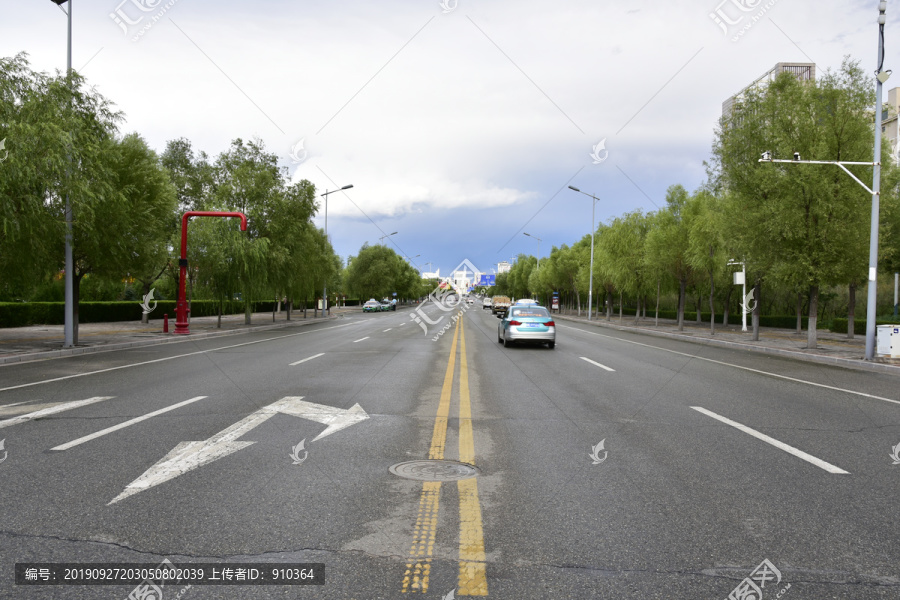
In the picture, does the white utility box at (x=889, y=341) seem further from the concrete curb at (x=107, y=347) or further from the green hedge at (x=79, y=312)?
the green hedge at (x=79, y=312)

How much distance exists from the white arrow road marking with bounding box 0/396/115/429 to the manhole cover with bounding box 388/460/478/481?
199 inches

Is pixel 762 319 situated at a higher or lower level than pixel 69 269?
lower

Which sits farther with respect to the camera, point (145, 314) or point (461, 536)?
point (145, 314)

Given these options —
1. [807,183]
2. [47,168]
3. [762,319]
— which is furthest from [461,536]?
[762,319]

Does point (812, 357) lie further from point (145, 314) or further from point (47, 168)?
point (145, 314)

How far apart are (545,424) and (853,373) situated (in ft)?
37.8

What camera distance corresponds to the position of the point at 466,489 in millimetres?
4582

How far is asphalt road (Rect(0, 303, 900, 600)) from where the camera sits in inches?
127

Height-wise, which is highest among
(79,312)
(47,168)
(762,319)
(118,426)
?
(47,168)

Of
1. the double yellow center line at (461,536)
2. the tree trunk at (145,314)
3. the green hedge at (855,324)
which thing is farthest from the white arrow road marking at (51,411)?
the green hedge at (855,324)

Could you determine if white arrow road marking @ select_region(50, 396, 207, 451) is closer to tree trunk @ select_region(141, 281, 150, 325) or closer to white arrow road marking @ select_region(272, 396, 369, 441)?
white arrow road marking @ select_region(272, 396, 369, 441)

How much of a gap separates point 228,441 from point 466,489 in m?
2.85

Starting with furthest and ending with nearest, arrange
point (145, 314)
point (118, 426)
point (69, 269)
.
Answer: point (145, 314), point (69, 269), point (118, 426)

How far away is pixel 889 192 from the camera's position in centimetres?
2389
